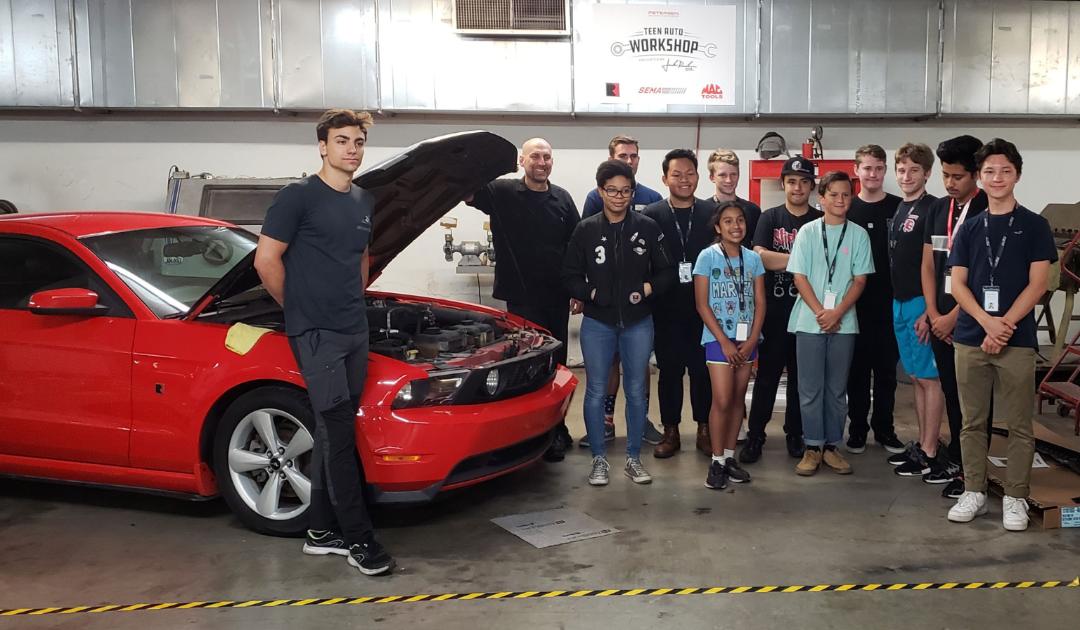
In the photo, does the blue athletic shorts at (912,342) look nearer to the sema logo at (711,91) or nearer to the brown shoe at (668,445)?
the brown shoe at (668,445)

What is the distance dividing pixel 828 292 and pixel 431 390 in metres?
2.20

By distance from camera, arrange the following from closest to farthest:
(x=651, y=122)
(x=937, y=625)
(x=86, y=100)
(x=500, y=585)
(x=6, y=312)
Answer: (x=937, y=625) → (x=500, y=585) → (x=6, y=312) → (x=86, y=100) → (x=651, y=122)

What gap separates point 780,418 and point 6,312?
4558 mm

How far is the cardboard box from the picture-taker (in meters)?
4.02

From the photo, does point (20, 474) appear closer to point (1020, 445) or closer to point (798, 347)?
point (798, 347)

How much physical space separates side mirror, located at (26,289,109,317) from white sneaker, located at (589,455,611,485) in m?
2.40

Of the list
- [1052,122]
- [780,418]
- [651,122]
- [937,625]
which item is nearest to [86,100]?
[651,122]

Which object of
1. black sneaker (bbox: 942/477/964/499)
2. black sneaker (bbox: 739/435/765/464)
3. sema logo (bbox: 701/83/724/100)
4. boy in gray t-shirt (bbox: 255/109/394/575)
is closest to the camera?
boy in gray t-shirt (bbox: 255/109/394/575)

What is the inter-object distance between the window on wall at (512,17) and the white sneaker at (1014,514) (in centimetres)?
524

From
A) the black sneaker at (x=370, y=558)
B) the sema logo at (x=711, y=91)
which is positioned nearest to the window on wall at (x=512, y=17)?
the sema logo at (x=711, y=91)

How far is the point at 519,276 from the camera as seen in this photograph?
204 inches

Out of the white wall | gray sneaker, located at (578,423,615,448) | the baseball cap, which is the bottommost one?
gray sneaker, located at (578,423,615,448)


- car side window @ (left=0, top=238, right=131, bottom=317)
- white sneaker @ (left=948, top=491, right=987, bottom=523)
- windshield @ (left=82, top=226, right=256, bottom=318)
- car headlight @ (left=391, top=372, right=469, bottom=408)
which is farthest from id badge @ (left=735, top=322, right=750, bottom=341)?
car side window @ (left=0, top=238, right=131, bottom=317)

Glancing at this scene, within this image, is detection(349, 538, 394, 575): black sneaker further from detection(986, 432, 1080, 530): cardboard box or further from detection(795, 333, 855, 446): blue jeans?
detection(986, 432, 1080, 530): cardboard box
